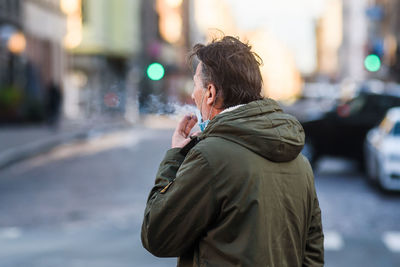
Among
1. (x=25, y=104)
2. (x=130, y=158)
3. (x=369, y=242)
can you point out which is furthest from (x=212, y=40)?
(x=25, y=104)

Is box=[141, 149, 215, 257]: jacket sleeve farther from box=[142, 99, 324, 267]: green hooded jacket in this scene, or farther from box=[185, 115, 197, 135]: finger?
box=[185, 115, 197, 135]: finger

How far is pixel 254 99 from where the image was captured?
8.98 ft

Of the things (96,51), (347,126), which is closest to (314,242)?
(347,126)

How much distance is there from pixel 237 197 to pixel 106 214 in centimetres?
831

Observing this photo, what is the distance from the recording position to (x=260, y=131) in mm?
2609

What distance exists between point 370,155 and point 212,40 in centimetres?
1209

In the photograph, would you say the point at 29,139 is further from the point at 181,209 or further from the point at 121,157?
the point at 181,209

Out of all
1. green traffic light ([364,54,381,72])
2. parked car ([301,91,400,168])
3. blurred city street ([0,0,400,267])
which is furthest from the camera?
green traffic light ([364,54,381,72])

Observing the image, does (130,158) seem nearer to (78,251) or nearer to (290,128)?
(78,251)

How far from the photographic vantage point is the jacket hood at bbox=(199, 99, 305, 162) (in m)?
2.60

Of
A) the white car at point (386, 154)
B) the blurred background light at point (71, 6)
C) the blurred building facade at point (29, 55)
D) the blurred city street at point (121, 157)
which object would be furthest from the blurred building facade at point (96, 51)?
the white car at point (386, 154)

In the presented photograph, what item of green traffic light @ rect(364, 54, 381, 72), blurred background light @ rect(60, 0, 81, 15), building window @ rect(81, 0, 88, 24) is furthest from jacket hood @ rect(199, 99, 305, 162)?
building window @ rect(81, 0, 88, 24)

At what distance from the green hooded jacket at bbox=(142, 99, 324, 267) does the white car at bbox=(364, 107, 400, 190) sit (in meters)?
10.6

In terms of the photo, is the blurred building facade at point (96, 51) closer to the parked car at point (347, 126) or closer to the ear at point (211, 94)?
the parked car at point (347, 126)
